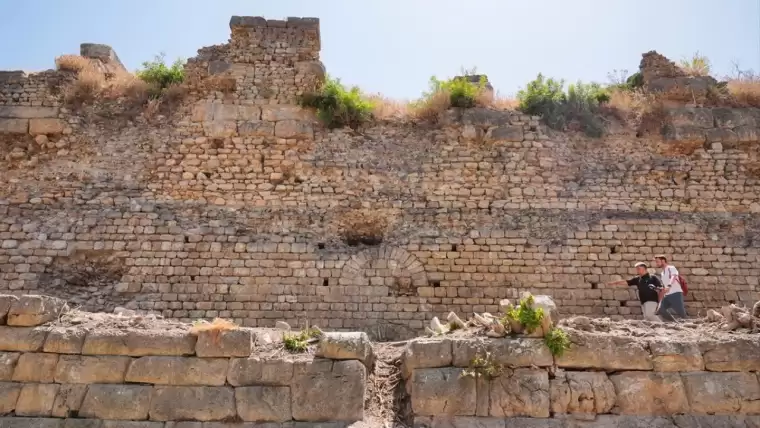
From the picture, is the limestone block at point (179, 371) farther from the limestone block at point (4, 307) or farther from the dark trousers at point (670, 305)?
the dark trousers at point (670, 305)

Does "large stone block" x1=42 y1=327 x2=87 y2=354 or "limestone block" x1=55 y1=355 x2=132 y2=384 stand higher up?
"large stone block" x1=42 y1=327 x2=87 y2=354

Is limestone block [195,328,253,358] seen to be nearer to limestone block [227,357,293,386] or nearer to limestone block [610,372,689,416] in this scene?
limestone block [227,357,293,386]

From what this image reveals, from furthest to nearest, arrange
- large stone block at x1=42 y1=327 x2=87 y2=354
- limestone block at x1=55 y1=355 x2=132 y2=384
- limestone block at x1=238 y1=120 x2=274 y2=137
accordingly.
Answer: limestone block at x1=238 y1=120 x2=274 y2=137, large stone block at x1=42 y1=327 x2=87 y2=354, limestone block at x1=55 y1=355 x2=132 y2=384

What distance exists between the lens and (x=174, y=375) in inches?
190

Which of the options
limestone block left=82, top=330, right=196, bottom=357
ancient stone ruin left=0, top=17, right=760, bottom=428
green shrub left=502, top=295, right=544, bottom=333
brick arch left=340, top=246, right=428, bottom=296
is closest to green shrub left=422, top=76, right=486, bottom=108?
ancient stone ruin left=0, top=17, right=760, bottom=428

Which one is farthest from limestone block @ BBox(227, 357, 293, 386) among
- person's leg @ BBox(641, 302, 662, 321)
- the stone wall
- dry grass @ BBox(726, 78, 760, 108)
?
dry grass @ BBox(726, 78, 760, 108)

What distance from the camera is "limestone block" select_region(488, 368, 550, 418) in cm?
466

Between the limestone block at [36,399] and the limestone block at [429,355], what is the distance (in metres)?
2.98

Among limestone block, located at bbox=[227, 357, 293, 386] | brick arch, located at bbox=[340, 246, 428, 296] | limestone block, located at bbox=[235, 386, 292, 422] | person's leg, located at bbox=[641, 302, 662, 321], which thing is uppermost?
brick arch, located at bbox=[340, 246, 428, 296]

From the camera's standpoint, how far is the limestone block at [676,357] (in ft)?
16.0

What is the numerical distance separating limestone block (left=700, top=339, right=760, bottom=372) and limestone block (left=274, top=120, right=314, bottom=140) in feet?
24.4

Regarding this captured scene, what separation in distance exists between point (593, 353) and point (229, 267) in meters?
6.19

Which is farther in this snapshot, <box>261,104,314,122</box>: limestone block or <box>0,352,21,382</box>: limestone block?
<box>261,104,314,122</box>: limestone block

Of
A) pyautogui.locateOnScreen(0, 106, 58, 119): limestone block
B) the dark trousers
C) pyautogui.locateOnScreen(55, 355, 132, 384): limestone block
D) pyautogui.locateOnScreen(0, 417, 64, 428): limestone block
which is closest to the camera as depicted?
pyautogui.locateOnScreen(0, 417, 64, 428): limestone block
